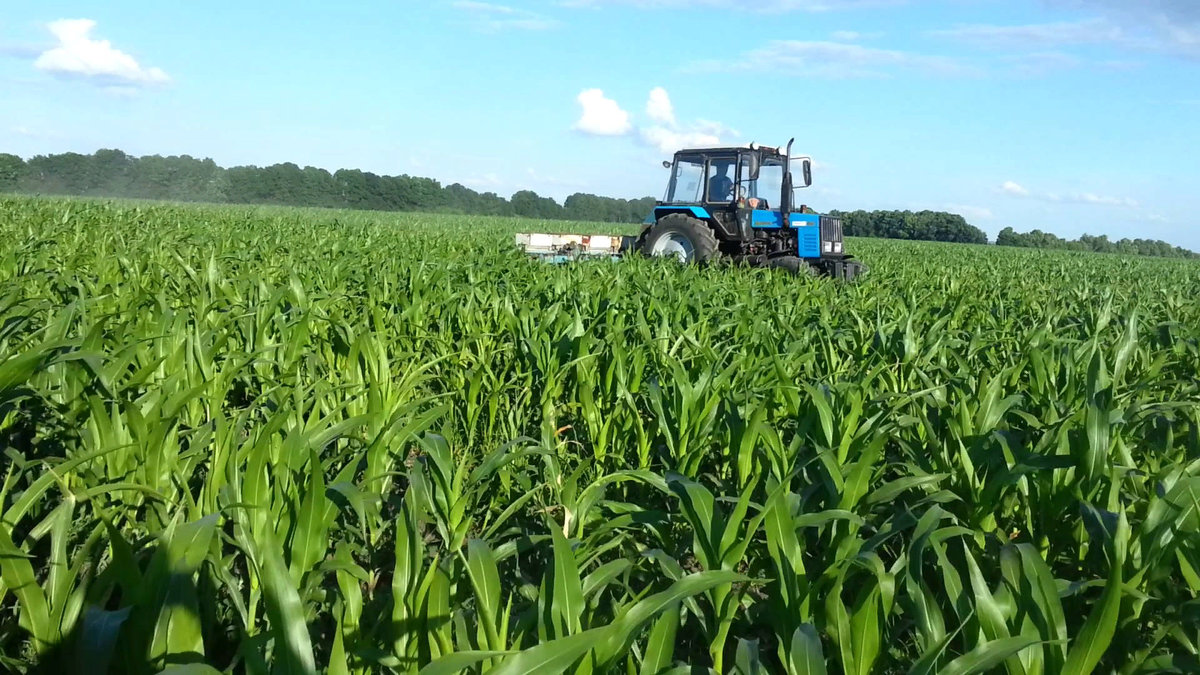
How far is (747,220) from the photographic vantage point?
10.2m

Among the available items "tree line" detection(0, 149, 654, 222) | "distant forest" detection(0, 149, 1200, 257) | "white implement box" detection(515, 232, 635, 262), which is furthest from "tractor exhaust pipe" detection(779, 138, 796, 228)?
"tree line" detection(0, 149, 654, 222)

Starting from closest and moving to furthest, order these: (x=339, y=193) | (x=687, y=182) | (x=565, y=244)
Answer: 1. (x=687, y=182)
2. (x=565, y=244)
3. (x=339, y=193)

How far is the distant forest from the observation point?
172 ft

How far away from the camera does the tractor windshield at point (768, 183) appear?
1038 cm

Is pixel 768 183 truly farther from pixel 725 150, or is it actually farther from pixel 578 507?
pixel 578 507

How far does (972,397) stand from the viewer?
3240 millimetres

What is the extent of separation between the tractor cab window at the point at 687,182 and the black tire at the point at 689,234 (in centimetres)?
43

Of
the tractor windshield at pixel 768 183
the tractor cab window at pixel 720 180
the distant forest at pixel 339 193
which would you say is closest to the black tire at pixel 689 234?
the tractor cab window at pixel 720 180

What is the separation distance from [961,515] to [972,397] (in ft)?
2.62

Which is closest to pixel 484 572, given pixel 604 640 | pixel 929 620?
pixel 604 640

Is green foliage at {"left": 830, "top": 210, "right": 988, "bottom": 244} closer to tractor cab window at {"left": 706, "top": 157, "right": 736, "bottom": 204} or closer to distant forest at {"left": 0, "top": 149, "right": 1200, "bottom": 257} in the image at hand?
distant forest at {"left": 0, "top": 149, "right": 1200, "bottom": 257}

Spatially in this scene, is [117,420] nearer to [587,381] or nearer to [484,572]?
[484,572]

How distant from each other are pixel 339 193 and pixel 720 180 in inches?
2746

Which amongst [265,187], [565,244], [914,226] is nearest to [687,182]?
[565,244]
